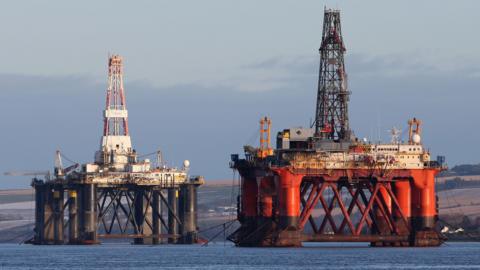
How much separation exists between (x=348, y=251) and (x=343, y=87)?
15727 millimetres

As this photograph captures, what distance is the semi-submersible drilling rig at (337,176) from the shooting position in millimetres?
173750

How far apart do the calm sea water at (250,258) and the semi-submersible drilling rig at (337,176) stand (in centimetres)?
226

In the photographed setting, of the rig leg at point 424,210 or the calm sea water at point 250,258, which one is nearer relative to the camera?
the calm sea water at point 250,258

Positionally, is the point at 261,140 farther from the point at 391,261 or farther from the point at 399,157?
the point at 391,261

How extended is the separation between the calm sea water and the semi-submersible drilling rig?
2265mm

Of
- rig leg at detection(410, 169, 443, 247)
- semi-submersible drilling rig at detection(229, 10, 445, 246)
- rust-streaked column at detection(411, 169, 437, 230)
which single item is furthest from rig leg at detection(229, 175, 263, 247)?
rust-streaked column at detection(411, 169, 437, 230)

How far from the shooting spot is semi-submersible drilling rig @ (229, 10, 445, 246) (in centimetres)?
17375

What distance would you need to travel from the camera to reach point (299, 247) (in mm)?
178375

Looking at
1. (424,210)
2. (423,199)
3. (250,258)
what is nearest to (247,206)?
(423,199)

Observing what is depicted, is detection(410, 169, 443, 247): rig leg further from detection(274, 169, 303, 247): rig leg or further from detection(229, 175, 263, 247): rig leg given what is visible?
detection(229, 175, 263, 247): rig leg

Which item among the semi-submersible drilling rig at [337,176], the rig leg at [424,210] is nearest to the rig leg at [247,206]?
the semi-submersible drilling rig at [337,176]

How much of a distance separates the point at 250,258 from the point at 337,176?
19.4 metres

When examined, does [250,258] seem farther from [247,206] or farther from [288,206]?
[247,206]

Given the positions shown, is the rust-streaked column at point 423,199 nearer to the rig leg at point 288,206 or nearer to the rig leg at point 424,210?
the rig leg at point 424,210
